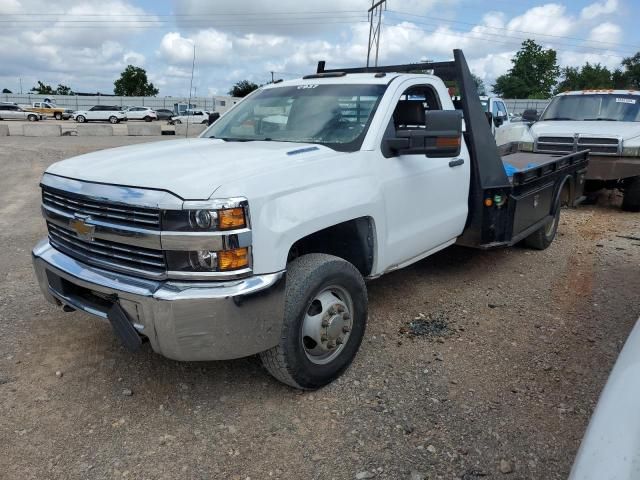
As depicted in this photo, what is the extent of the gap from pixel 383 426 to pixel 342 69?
144 inches

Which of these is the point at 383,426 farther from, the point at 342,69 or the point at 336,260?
the point at 342,69

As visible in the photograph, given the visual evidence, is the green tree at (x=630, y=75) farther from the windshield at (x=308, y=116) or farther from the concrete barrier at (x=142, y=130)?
the windshield at (x=308, y=116)

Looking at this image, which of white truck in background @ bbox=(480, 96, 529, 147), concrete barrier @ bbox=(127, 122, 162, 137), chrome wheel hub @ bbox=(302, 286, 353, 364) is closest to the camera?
chrome wheel hub @ bbox=(302, 286, 353, 364)

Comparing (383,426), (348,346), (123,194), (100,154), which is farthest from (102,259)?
(383,426)

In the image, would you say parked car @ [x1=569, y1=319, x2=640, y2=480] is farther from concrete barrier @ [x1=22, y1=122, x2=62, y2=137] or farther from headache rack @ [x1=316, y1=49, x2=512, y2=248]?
concrete barrier @ [x1=22, y1=122, x2=62, y2=137]

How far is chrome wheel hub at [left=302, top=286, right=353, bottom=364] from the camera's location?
3176 millimetres

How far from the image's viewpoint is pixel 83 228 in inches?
116

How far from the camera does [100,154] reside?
3514 millimetres

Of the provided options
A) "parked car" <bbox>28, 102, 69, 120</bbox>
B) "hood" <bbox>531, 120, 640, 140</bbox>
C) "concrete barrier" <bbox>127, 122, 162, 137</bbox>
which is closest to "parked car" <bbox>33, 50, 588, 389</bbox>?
"hood" <bbox>531, 120, 640, 140</bbox>

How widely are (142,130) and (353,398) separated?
25434mm

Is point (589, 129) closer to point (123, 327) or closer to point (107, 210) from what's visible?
point (107, 210)

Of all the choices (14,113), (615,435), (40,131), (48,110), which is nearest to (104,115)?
(14,113)

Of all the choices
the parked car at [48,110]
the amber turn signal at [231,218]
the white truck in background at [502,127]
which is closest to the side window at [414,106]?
the amber turn signal at [231,218]

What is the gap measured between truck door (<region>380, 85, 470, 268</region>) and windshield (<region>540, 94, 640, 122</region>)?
6.92 meters
